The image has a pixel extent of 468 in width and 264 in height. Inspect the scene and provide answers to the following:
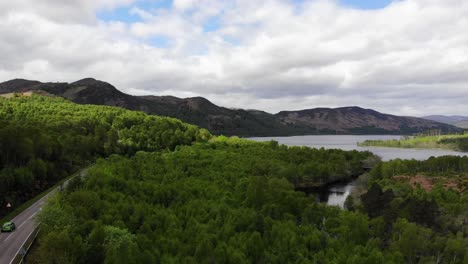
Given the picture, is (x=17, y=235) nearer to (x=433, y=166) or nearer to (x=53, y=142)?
(x=53, y=142)

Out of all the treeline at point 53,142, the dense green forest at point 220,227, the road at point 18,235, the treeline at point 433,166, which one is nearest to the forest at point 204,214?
the dense green forest at point 220,227

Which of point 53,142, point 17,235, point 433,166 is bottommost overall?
point 17,235

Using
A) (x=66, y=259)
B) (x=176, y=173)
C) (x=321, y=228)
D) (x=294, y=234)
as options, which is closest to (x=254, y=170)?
(x=176, y=173)

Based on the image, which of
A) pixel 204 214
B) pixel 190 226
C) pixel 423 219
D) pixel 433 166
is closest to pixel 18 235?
pixel 190 226

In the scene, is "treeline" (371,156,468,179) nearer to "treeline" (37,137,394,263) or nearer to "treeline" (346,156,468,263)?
"treeline" (346,156,468,263)

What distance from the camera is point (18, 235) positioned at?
203ft

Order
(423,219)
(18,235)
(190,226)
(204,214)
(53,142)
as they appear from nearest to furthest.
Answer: (18,235) → (190,226) → (204,214) → (423,219) → (53,142)

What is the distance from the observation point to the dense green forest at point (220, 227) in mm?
53219

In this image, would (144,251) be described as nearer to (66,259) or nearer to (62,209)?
(66,259)

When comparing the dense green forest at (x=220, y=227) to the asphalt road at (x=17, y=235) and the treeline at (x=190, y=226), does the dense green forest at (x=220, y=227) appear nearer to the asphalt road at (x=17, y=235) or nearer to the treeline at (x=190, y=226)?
the treeline at (x=190, y=226)

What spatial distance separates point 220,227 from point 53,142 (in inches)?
2726

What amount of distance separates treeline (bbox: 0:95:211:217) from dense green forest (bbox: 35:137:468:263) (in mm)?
17184

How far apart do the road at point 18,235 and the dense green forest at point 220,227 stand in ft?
12.3

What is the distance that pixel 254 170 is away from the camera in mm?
143000
